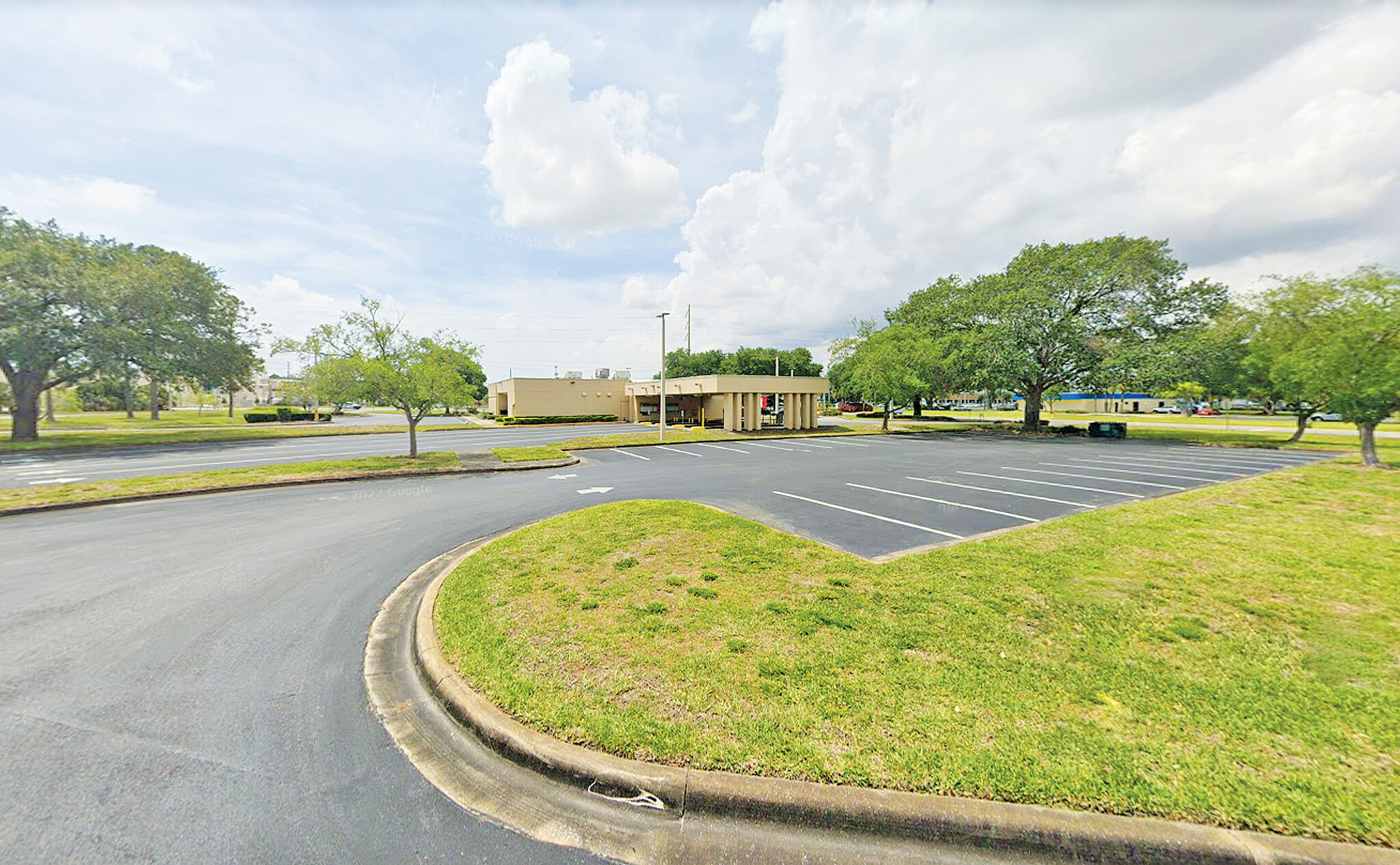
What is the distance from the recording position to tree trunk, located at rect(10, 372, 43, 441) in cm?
2055

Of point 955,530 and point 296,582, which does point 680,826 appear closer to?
point 296,582

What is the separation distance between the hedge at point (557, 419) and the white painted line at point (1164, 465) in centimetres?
3464

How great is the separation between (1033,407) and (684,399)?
2747 cm

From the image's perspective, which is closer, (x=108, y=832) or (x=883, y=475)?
(x=108, y=832)

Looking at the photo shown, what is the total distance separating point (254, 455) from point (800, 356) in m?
67.5

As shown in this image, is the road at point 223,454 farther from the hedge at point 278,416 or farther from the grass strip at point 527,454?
the hedge at point 278,416

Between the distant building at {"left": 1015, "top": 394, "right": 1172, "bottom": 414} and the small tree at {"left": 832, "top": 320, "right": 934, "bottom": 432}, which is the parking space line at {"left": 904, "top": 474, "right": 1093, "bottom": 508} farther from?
the distant building at {"left": 1015, "top": 394, "right": 1172, "bottom": 414}

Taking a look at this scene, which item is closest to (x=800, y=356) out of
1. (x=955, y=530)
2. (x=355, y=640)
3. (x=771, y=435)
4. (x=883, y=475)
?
(x=771, y=435)

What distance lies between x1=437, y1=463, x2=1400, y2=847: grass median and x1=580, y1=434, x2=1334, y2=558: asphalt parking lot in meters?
1.58

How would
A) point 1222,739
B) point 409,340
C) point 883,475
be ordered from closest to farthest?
point 1222,739
point 883,475
point 409,340

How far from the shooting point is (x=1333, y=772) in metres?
2.42

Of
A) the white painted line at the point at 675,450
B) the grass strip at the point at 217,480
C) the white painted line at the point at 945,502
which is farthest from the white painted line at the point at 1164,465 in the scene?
the grass strip at the point at 217,480

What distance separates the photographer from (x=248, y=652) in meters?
4.12

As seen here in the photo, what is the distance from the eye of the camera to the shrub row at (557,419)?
3872cm
